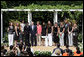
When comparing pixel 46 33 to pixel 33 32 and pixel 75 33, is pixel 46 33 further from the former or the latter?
pixel 75 33

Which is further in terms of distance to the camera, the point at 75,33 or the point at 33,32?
the point at 33,32

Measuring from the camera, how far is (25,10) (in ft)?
63.0

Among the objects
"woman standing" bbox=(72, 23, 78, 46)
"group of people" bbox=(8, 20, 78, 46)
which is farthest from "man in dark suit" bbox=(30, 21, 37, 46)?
"woman standing" bbox=(72, 23, 78, 46)

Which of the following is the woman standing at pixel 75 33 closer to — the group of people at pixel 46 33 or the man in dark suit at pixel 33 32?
the group of people at pixel 46 33

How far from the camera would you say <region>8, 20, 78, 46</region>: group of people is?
54.1ft

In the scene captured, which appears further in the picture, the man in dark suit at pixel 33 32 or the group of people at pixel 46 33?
the man in dark suit at pixel 33 32

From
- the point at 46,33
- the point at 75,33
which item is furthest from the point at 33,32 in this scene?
the point at 75,33

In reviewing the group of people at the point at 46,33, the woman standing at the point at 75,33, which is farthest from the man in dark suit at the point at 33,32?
the woman standing at the point at 75,33

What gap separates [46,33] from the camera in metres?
16.8

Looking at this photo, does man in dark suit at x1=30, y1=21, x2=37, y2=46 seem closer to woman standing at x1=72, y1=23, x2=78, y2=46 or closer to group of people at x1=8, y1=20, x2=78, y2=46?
group of people at x1=8, y1=20, x2=78, y2=46

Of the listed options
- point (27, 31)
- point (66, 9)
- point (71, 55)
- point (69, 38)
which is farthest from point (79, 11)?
point (71, 55)

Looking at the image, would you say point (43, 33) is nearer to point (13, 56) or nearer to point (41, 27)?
point (41, 27)

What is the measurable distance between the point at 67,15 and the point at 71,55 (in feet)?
32.6

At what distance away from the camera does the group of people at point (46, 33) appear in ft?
54.1
